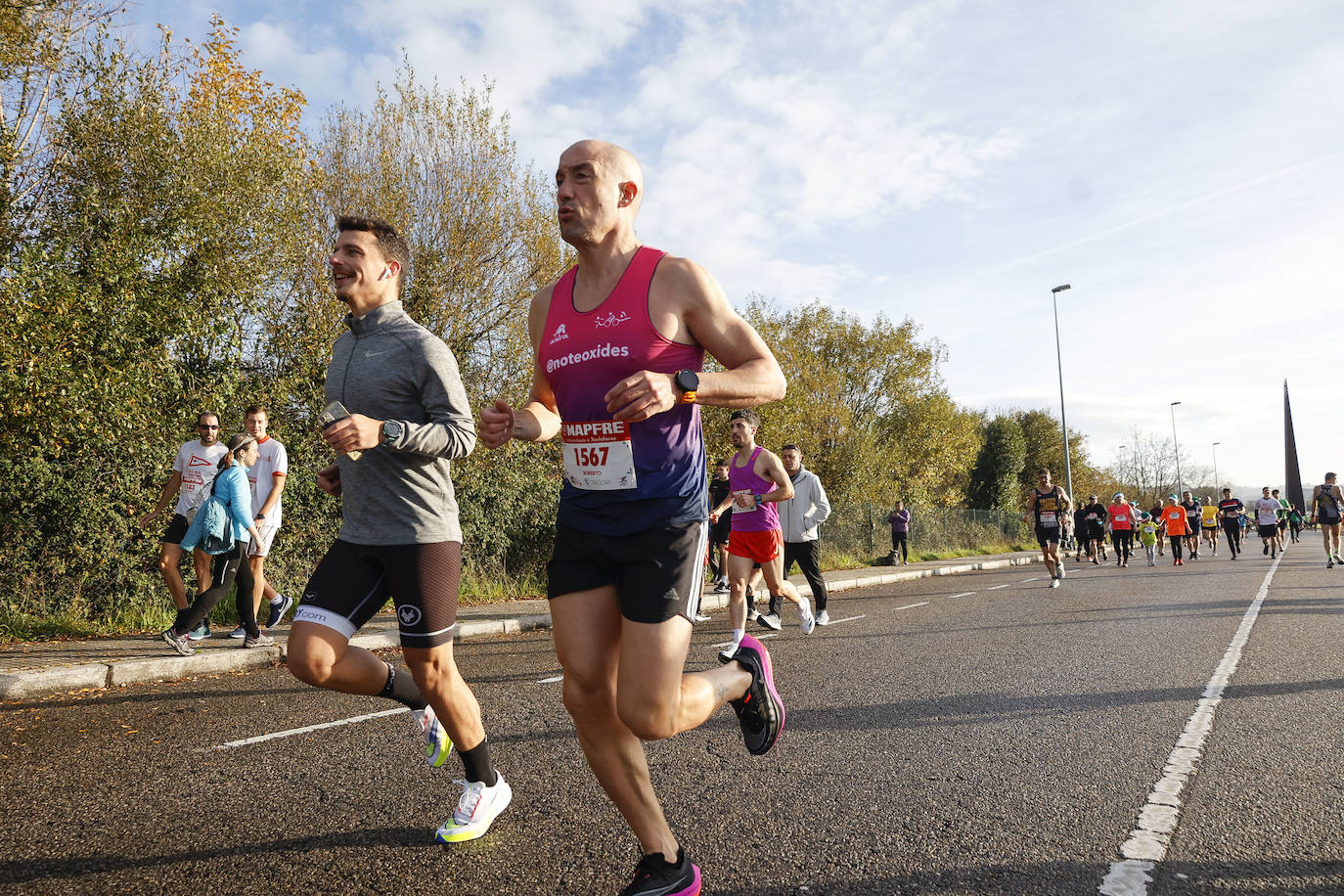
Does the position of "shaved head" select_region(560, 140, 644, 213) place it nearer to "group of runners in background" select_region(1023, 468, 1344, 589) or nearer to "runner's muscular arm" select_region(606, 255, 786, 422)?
Result: "runner's muscular arm" select_region(606, 255, 786, 422)

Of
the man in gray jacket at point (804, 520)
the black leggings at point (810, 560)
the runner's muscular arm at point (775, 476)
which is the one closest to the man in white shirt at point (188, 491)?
the runner's muscular arm at point (775, 476)

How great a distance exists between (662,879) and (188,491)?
6.76 metres

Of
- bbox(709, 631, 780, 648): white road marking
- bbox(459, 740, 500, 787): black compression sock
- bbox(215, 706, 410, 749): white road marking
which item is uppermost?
bbox(459, 740, 500, 787): black compression sock

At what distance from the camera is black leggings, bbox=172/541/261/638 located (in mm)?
7016

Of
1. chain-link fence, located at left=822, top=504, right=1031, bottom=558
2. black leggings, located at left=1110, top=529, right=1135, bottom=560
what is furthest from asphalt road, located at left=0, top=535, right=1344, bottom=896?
chain-link fence, located at left=822, top=504, right=1031, bottom=558

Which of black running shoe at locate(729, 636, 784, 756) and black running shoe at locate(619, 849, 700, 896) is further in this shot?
black running shoe at locate(729, 636, 784, 756)

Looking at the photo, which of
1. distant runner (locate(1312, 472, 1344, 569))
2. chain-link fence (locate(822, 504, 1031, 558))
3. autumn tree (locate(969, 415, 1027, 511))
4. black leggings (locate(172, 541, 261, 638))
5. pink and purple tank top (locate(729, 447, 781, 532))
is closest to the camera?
black leggings (locate(172, 541, 261, 638))

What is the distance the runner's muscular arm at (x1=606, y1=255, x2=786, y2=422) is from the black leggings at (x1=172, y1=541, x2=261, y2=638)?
5.96 meters

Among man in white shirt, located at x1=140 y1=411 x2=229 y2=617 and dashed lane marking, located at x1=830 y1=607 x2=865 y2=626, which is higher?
man in white shirt, located at x1=140 y1=411 x2=229 y2=617

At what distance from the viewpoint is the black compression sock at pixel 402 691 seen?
3.33 m

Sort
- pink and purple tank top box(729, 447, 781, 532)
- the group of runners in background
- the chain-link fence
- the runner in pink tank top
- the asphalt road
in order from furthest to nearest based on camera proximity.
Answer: the chain-link fence → the group of runners in background → pink and purple tank top box(729, 447, 781, 532) → the runner in pink tank top → the asphalt road

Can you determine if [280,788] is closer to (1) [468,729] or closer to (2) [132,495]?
Result: (1) [468,729]

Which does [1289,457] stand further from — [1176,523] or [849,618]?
[849,618]

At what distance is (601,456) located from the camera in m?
2.53
